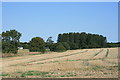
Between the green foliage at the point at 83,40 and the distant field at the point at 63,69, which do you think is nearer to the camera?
the distant field at the point at 63,69

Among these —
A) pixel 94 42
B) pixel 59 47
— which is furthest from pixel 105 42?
pixel 59 47

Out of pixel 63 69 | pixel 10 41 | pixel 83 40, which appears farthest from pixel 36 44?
pixel 83 40

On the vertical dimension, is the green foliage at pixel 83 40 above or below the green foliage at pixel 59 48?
above

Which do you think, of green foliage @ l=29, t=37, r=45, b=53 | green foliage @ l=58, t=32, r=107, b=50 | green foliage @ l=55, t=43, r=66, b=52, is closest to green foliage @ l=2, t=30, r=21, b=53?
green foliage @ l=29, t=37, r=45, b=53

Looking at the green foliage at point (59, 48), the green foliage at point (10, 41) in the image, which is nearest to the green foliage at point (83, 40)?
the green foliage at point (59, 48)

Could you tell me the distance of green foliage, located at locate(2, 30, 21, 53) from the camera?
57.0m

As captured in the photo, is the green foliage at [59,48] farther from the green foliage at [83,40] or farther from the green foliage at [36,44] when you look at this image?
the green foliage at [83,40]

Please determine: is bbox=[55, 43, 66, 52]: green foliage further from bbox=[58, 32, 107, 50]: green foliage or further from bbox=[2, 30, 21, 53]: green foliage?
bbox=[58, 32, 107, 50]: green foliage

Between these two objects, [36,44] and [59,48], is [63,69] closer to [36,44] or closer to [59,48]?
[36,44]

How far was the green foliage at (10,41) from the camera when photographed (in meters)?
57.0

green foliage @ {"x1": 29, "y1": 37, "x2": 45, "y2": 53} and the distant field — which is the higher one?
green foliage @ {"x1": 29, "y1": 37, "x2": 45, "y2": 53}

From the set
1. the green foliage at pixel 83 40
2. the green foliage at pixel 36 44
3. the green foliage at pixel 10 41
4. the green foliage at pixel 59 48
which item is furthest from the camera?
the green foliage at pixel 83 40

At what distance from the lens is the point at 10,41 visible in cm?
5978

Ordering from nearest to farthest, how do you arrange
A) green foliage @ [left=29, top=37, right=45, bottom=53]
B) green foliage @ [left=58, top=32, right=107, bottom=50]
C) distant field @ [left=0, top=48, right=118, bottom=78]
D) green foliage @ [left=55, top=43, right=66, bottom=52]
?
1. distant field @ [left=0, top=48, right=118, bottom=78]
2. green foliage @ [left=29, top=37, right=45, bottom=53]
3. green foliage @ [left=55, top=43, right=66, bottom=52]
4. green foliage @ [left=58, top=32, right=107, bottom=50]
